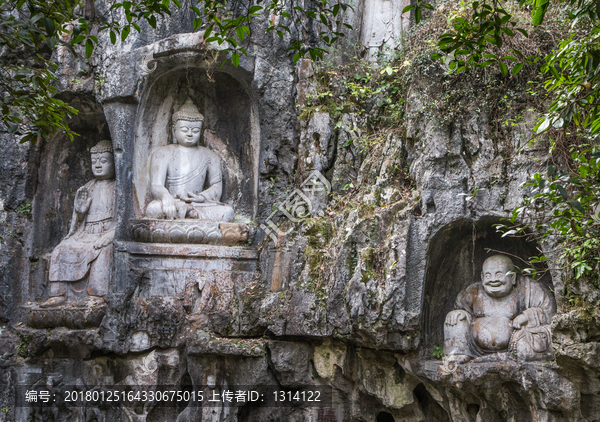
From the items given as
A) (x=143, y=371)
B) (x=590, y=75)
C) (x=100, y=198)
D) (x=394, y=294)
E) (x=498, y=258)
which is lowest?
(x=143, y=371)

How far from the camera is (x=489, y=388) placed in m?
6.04

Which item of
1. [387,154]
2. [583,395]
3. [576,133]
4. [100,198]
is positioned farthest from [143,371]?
[576,133]

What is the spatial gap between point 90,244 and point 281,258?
272cm

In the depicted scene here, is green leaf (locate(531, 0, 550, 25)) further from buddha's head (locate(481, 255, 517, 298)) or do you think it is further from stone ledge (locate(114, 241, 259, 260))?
stone ledge (locate(114, 241, 259, 260))

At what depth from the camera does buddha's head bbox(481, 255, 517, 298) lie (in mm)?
6402

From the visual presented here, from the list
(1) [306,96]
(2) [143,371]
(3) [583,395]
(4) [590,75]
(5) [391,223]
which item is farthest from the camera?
(1) [306,96]

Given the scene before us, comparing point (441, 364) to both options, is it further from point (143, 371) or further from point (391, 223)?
point (143, 371)

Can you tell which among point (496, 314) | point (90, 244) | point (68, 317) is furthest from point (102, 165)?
point (496, 314)

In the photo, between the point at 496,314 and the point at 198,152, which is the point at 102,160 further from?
the point at 496,314

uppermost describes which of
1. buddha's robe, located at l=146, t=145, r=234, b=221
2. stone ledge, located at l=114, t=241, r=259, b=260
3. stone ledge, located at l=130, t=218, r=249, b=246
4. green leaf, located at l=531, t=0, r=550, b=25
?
green leaf, located at l=531, t=0, r=550, b=25

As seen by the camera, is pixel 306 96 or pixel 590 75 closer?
pixel 590 75

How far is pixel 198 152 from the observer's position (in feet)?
28.4

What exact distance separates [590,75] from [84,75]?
632cm

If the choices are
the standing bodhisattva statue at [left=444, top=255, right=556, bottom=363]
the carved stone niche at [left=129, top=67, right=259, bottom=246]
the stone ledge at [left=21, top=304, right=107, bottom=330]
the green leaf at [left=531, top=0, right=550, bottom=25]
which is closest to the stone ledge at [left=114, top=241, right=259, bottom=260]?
the carved stone niche at [left=129, top=67, right=259, bottom=246]
